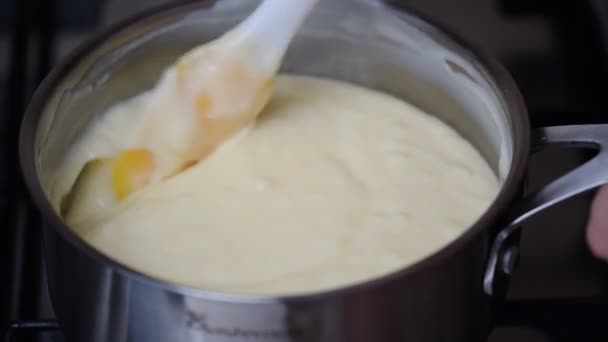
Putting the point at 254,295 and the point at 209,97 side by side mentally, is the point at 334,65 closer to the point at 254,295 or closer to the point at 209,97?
the point at 209,97

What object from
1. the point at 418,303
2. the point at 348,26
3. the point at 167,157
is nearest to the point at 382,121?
the point at 348,26

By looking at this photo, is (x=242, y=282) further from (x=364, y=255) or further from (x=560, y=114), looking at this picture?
(x=560, y=114)

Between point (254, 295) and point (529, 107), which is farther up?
Answer: point (254, 295)

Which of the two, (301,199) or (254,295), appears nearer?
(254,295)

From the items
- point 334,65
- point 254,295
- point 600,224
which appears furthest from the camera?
point 334,65

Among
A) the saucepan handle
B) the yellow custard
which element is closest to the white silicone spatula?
the yellow custard

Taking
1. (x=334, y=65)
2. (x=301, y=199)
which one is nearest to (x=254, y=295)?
(x=301, y=199)

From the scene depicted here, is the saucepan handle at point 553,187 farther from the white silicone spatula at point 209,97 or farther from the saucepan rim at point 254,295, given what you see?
the white silicone spatula at point 209,97

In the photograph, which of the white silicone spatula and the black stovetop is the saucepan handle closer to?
the black stovetop
